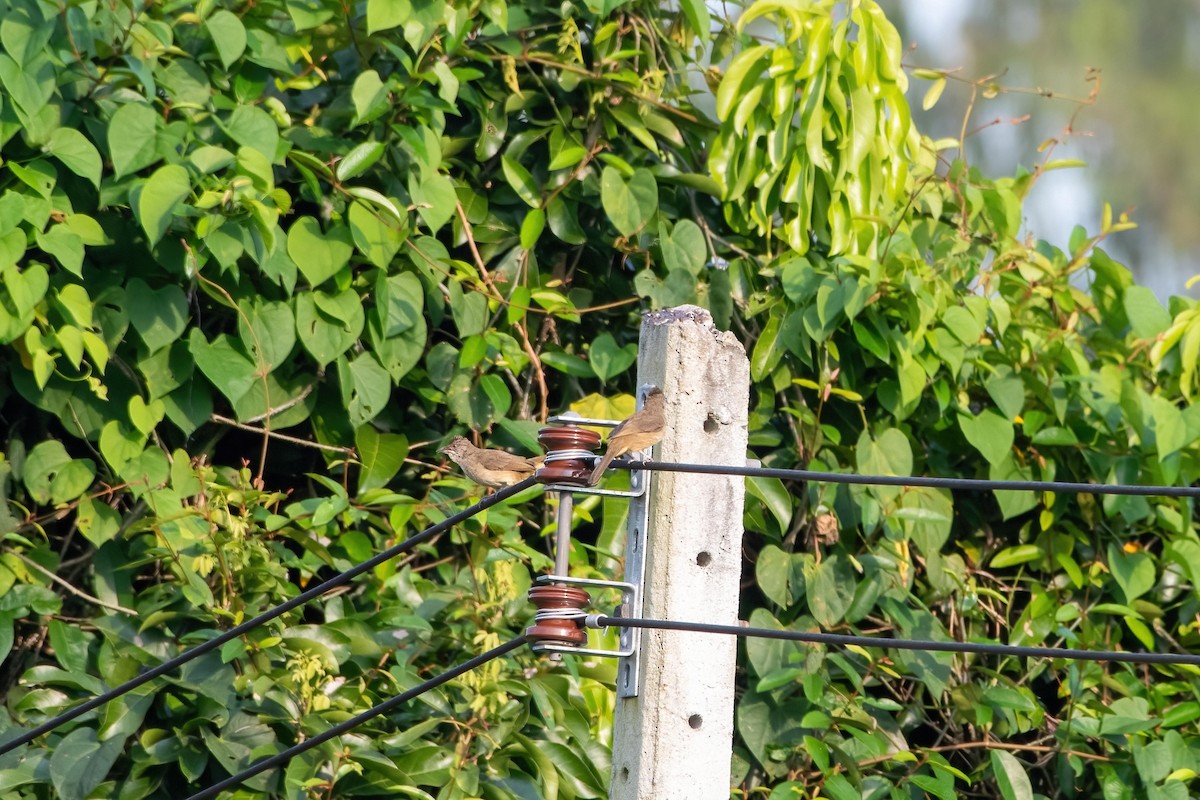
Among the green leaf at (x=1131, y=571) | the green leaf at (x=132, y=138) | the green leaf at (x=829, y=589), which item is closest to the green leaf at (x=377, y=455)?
the green leaf at (x=132, y=138)

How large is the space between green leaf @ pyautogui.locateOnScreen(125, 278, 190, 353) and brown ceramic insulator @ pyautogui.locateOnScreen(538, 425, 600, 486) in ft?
5.09

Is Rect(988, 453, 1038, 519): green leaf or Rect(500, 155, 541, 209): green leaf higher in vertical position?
Rect(500, 155, 541, 209): green leaf

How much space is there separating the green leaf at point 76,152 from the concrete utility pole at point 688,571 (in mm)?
1679

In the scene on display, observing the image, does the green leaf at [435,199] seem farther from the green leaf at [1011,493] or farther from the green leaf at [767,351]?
the green leaf at [1011,493]

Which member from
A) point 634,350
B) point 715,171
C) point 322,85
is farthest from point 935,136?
point 322,85

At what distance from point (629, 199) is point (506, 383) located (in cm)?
63

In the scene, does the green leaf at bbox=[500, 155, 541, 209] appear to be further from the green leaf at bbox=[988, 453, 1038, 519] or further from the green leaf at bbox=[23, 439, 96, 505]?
the green leaf at bbox=[988, 453, 1038, 519]

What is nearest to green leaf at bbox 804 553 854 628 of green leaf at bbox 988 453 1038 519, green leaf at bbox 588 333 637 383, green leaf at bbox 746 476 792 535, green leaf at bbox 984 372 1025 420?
green leaf at bbox 746 476 792 535

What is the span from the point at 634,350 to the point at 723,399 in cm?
158

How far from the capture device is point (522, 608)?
3.80 metres

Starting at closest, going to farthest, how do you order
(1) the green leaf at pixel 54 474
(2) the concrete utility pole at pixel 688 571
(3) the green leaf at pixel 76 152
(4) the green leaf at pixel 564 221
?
(2) the concrete utility pole at pixel 688 571, (3) the green leaf at pixel 76 152, (1) the green leaf at pixel 54 474, (4) the green leaf at pixel 564 221

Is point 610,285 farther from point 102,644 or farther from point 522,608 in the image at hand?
point 102,644

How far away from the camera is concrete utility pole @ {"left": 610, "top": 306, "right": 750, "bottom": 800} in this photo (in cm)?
244

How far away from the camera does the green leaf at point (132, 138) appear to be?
3.55m
